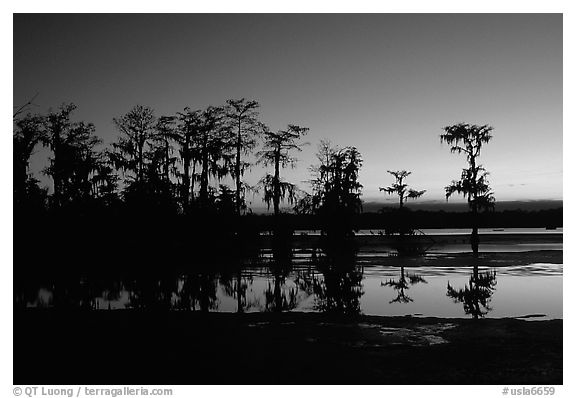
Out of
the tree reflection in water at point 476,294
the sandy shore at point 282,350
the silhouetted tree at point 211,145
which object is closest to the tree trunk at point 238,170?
the silhouetted tree at point 211,145

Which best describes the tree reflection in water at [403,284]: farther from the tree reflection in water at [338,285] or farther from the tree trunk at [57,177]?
the tree trunk at [57,177]

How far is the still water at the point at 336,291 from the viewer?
13.0 m

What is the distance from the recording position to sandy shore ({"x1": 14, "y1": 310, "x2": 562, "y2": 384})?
702cm

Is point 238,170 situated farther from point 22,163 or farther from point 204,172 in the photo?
point 22,163

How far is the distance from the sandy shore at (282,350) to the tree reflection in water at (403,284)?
331 cm

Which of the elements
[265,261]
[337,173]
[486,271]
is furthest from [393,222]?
[486,271]

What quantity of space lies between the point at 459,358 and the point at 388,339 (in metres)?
1.56

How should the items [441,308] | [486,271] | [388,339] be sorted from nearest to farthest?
[388,339] → [441,308] → [486,271]

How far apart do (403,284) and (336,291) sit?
292cm

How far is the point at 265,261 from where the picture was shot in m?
26.1

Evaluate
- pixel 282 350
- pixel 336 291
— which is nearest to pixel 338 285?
pixel 336 291

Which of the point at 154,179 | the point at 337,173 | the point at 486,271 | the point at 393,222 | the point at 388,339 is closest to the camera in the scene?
the point at 388,339

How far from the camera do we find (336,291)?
15914mm
